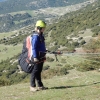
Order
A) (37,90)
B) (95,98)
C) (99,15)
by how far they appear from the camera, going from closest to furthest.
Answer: (95,98) < (37,90) < (99,15)

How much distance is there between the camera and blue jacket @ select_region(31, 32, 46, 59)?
10414 mm

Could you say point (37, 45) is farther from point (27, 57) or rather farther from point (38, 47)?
point (27, 57)

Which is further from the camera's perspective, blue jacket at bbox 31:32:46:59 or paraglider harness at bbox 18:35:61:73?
paraglider harness at bbox 18:35:61:73

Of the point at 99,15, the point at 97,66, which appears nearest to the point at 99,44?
the point at 97,66

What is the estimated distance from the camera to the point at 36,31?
1065 cm

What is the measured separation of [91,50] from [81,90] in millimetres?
13431

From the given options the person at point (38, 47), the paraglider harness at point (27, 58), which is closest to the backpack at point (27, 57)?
the paraglider harness at point (27, 58)

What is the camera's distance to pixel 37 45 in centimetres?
1051

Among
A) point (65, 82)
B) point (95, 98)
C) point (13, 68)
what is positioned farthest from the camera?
point (13, 68)

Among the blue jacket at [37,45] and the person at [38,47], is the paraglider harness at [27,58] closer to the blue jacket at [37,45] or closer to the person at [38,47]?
the person at [38,47]

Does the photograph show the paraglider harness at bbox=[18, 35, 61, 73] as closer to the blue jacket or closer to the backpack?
the backpack

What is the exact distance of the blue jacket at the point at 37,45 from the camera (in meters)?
10.4

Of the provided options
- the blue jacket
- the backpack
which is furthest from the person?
the backpack

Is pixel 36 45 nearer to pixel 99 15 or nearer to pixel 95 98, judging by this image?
pixel 95 98
